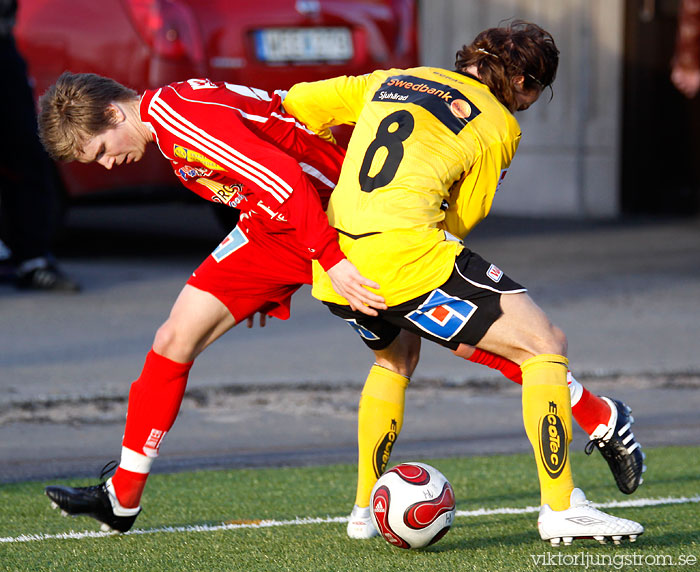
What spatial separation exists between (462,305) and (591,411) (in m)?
0.75

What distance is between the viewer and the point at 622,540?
380 centimetres

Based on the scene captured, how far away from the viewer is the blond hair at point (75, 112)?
3914 millimetres

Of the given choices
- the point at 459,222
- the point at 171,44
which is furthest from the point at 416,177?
the point at 171,44

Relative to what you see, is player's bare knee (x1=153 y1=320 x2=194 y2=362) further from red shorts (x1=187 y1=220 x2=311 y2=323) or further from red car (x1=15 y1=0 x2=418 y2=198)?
red car (x1=15 y1=0 x2=418 y2=198)

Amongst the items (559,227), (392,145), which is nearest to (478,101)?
(392,145)

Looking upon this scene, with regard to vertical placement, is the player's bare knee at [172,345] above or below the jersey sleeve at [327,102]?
below

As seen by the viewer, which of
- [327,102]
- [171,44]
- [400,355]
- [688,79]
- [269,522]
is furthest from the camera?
[688,79]

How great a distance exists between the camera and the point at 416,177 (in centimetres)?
364

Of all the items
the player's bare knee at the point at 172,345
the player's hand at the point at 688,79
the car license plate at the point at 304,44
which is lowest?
the player's hand at the point at 688,79

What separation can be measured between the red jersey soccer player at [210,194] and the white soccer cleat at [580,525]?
0.77m

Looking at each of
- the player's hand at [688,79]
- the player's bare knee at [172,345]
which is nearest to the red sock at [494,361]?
the player's bare knee at [172,345]

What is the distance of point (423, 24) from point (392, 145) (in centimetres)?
1197

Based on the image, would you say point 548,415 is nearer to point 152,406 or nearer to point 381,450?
point 381,450

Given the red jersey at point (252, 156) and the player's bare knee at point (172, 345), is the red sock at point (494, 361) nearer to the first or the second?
the red jersey at point (252, 156)
